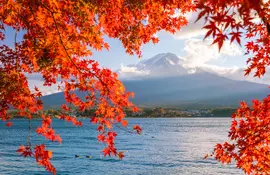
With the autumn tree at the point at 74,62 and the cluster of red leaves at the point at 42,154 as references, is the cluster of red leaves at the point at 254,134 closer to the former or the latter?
the autumn tree at the point at 74,62

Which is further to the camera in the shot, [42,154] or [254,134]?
[254,134]

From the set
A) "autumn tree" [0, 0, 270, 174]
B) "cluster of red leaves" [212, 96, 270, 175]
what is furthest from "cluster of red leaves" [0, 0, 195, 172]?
"cluster of red leaves" [212, 96, 270, 175]

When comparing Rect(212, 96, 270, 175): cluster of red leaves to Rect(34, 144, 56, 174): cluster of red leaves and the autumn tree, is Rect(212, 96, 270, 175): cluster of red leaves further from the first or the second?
Rect(34, 144, 56, 174): cluster of red leaves

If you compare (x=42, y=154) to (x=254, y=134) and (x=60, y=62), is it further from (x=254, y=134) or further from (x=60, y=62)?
(x=254, y=134)

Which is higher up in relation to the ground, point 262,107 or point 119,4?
point 119,4

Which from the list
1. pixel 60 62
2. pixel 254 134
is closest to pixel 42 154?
pixel 60 62

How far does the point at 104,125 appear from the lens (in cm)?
802

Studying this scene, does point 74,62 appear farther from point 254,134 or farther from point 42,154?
point 254,134

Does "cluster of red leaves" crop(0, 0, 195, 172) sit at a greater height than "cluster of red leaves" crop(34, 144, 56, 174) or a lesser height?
greater

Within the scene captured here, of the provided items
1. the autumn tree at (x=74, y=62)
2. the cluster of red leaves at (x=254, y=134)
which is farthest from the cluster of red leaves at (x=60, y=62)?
the cluster of red leaves at (x=254, y=134)

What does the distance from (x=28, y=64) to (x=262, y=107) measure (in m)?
6.56

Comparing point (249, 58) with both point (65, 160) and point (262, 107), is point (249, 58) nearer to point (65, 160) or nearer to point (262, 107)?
point (262, 107)

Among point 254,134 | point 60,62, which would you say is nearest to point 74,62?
point 60,62

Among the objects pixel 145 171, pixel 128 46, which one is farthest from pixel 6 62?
pixel 145 171
